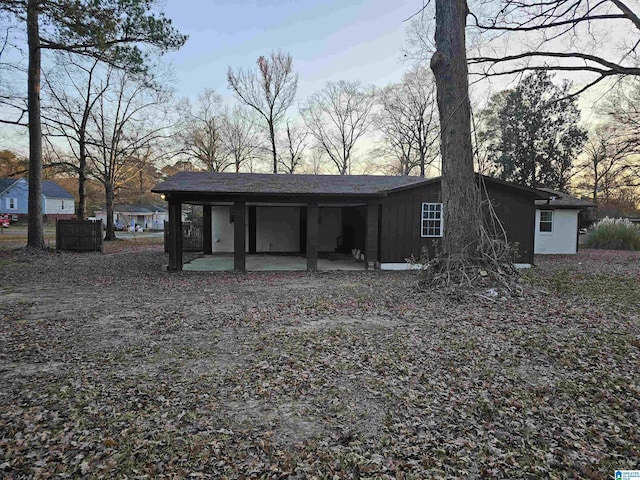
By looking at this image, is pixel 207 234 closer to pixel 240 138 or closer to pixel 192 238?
pixel 192 238

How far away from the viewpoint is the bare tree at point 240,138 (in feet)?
102

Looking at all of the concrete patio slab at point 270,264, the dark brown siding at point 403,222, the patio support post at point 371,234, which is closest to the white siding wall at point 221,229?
the concrete patio slab at point 270,264

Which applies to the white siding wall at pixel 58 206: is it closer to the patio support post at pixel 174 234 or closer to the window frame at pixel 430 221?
the patio support post at pixel 174 234

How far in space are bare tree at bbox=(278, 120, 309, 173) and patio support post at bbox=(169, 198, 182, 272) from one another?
21698 millimetres

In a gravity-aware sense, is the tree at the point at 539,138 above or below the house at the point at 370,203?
above

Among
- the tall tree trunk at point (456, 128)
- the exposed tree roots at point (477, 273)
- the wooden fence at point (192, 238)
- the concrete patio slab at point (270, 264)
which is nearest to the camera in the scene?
the exposed tree roots at point (477, 273)

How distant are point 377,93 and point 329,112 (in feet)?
13.9

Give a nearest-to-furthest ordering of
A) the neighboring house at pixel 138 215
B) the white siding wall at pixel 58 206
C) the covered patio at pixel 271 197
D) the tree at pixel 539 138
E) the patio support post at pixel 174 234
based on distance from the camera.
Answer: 1. the covered patio at pixel 271 197
2. the patio support post at pixel 174 234
3. the tree at pixel 539 138
4. the white siding wall at pixel 58 206
5. the neighboring house at pixel 138 215

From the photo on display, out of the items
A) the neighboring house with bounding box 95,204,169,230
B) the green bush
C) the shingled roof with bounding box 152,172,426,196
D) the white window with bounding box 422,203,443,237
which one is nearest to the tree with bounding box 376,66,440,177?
the green bush

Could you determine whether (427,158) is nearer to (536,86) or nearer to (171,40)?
(536,86)

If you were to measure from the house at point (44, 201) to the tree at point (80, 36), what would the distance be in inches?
1304

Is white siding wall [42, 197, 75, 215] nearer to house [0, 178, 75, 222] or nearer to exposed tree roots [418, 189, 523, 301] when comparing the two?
house [0, 178, 75, 222]

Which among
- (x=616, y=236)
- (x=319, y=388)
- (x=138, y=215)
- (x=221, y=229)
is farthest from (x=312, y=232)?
(x=138, y=215)

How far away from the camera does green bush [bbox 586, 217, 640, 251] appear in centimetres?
1875
